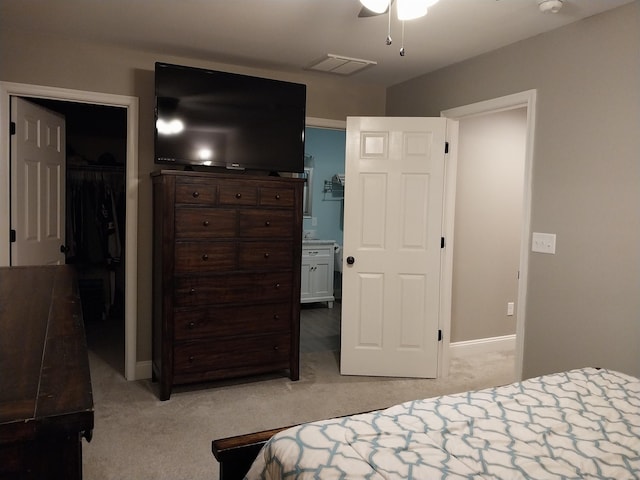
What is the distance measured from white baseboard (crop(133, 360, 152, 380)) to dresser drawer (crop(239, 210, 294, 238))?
1284mm

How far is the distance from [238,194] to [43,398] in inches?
108

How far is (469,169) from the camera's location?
4.36 m

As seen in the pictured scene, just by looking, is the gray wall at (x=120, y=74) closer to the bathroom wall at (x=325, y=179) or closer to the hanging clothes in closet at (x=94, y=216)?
the hanging clothes in closet at (x=94, y=216)

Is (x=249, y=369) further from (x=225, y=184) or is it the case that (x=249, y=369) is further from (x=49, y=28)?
(x=49, y=28)

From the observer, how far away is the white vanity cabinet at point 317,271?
20.1ft

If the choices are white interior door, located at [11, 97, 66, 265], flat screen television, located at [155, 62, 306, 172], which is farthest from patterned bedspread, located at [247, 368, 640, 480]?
white interior door, located at [11, 97, 66, 265]

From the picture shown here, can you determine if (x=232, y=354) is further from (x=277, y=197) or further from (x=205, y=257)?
(x=277, y=197)

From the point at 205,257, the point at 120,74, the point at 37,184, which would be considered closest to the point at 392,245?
the point at 205,257

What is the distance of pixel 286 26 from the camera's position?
303cm

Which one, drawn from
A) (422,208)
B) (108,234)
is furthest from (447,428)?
(108,234)

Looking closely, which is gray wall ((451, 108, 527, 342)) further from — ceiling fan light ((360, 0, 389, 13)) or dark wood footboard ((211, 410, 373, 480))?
dark wood footboard ((211, 410, 373, 480))

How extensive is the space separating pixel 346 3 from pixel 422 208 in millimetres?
1689

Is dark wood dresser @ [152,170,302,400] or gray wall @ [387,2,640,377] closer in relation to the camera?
gray wall @ [387,2,640,377]

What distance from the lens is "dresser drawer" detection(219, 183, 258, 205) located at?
134 inches
